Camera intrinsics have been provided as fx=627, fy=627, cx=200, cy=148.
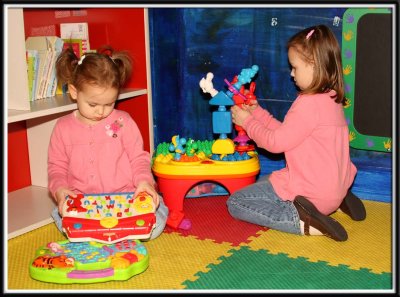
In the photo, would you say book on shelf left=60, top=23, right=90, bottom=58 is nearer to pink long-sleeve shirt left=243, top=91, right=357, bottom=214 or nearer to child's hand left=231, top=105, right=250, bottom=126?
child's hand left=231, top=105, right=250, bottom=126

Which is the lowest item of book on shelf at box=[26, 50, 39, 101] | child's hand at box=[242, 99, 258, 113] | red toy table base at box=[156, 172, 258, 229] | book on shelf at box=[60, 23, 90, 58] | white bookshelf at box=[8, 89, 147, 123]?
red toy table base at box=[156, 172, 258, 229]

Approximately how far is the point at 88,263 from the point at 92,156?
1.35ft

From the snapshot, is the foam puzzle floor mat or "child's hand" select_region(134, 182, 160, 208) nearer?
the foam puzzle floor mat

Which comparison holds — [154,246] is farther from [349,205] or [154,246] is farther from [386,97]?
[386,97]

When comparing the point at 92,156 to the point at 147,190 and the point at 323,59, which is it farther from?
the point at 323,59

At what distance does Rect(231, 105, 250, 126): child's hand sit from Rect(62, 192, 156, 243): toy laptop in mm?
496

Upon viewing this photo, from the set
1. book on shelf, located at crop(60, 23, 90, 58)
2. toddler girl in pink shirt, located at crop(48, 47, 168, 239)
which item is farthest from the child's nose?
book on shelf, located at crop(60, 23, 90, 58)

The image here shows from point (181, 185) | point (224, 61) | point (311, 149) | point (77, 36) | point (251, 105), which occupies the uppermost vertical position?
point (77, 36)

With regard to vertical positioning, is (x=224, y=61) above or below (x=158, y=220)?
above

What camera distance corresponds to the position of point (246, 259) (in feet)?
5.83

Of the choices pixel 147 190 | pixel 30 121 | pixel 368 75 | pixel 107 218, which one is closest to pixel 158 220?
pixel 147 190

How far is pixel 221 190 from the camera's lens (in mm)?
2334

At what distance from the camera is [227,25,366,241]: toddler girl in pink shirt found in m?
1.96

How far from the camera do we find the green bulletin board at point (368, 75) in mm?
2096
